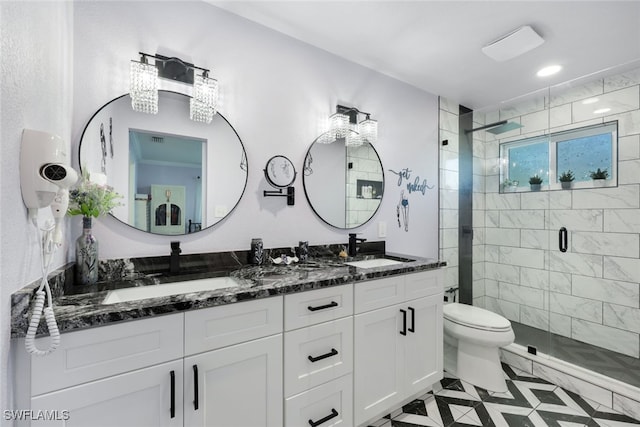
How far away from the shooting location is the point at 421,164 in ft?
8.64

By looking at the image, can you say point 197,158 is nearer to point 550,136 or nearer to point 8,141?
point 8,141

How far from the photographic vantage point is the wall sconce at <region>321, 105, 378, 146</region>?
2.06 metres

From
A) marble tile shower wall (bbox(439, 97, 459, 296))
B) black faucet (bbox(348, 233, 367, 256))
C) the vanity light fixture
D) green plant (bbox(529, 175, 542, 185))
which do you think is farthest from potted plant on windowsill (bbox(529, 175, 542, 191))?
the vanity light fixture

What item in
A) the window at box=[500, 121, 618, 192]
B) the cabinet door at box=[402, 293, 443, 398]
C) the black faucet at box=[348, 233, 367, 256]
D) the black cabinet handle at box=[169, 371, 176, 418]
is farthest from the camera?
the window at box=[500, 121, 618, 192]

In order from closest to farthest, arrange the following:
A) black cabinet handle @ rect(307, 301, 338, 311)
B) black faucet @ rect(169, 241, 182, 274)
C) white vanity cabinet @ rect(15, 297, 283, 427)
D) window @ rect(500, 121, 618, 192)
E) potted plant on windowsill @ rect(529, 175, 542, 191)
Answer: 1. white vanity cabinet @ rect(15, 297, 283, 427)
2. black cabinet handle @ rect(307, 301, 338, 311)
3. black faucet @ rect(169, 241, 182, 274)
4. window @ rect(500, 121, 618, 192)
5. potted plant on windowsill @ rect(529, 175, 542, 191)

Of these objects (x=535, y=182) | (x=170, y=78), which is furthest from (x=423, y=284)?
(x=170, y=78)

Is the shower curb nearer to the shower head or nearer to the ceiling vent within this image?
the shower head

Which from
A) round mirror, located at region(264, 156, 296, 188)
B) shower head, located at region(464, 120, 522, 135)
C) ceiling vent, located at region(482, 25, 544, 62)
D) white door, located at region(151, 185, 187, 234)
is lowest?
white door, located at region(151, 185, 187, 234)

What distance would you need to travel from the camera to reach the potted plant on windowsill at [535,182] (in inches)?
104

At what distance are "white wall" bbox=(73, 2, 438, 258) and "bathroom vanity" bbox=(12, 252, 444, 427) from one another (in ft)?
1.07

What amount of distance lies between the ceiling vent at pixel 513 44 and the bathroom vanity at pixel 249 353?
156 cm

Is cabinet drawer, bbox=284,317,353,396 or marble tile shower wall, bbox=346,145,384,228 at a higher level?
marble tile shower wall, bbox=346,145,384,228

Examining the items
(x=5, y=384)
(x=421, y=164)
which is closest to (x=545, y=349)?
(x=421, y=164)

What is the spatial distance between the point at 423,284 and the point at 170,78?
1886 mm
